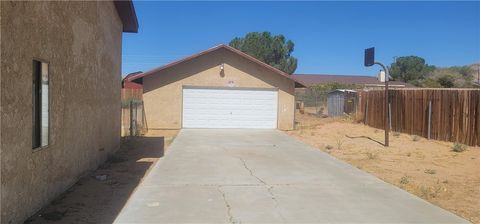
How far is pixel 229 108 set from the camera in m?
27.5

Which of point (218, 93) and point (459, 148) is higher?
point (218, 93)

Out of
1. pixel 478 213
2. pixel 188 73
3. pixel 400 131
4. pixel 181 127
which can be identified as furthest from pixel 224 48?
pixel 478 213

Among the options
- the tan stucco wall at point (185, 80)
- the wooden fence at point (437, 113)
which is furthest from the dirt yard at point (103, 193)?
the tan stucco wall at point (185, 80)

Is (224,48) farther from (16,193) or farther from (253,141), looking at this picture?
(16,193)

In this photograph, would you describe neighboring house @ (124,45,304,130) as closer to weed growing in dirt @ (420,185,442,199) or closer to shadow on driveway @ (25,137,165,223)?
shadow on driveway @ (25,137,165,223)

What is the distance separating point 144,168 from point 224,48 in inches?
593

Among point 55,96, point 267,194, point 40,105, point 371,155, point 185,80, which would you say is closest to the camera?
point 40,105

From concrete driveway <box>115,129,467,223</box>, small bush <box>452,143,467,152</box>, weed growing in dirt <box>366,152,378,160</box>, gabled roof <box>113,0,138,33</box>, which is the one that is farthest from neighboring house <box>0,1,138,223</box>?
small bush <box>452,143,467,152</box>

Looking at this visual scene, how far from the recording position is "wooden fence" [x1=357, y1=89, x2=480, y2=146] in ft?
57.9

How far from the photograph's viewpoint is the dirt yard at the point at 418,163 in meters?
9.78

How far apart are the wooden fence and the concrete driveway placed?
5.95m

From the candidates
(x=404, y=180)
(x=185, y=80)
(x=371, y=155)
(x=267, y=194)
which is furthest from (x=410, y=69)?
(x=267, y=194)

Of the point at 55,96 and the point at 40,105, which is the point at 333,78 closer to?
the point at 55,96

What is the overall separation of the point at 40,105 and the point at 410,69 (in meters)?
81.8
